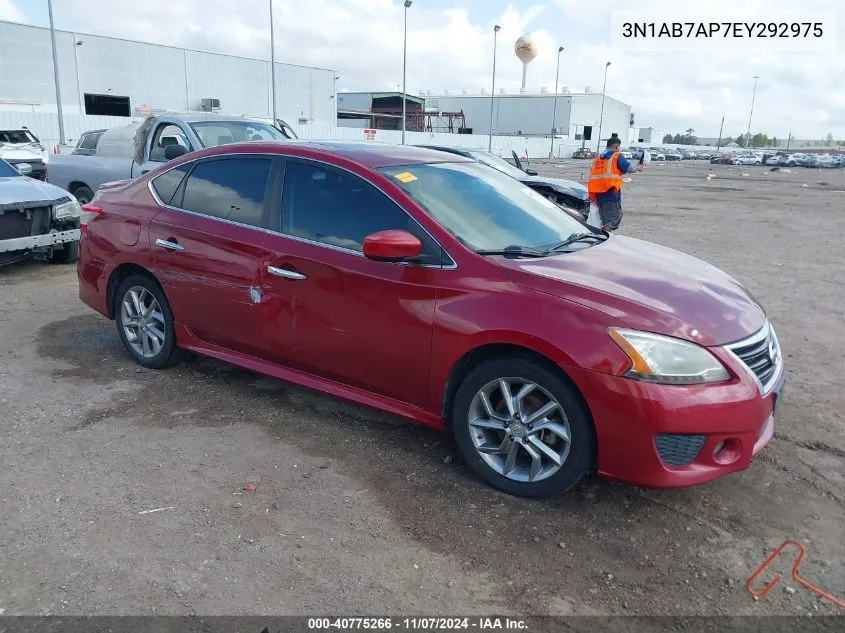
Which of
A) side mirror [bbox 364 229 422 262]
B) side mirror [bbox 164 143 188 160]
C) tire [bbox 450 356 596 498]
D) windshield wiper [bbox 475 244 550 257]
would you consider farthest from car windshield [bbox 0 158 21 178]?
tire [bbox 450 356 596 498]

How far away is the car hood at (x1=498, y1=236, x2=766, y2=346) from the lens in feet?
10.1

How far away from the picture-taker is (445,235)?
3.55 m

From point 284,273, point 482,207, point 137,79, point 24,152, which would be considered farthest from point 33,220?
point 137,79

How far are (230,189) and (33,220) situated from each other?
16.1 feet

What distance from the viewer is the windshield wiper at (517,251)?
355 cm

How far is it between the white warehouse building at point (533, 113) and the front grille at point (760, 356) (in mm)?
78081

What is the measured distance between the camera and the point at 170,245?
461cm

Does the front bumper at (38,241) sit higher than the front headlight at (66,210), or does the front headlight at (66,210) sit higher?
the front headlight at (66,210)

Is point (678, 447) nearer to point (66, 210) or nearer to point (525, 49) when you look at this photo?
point (66, 210)

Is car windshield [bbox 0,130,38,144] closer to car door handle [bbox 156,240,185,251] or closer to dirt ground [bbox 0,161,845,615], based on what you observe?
dirt ground [bbox 0,161,845,615]

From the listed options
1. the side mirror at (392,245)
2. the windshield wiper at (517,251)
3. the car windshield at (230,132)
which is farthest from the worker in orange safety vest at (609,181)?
the side mirror at (392,245)

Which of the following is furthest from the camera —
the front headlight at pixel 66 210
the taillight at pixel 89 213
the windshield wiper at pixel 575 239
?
the front headlight at pixel 66 210

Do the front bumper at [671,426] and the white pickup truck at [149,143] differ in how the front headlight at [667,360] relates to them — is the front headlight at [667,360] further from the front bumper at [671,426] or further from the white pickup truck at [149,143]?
the white pickup truck at [149,143]

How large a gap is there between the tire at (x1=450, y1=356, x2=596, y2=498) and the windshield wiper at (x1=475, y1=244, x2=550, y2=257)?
59 centimetres
